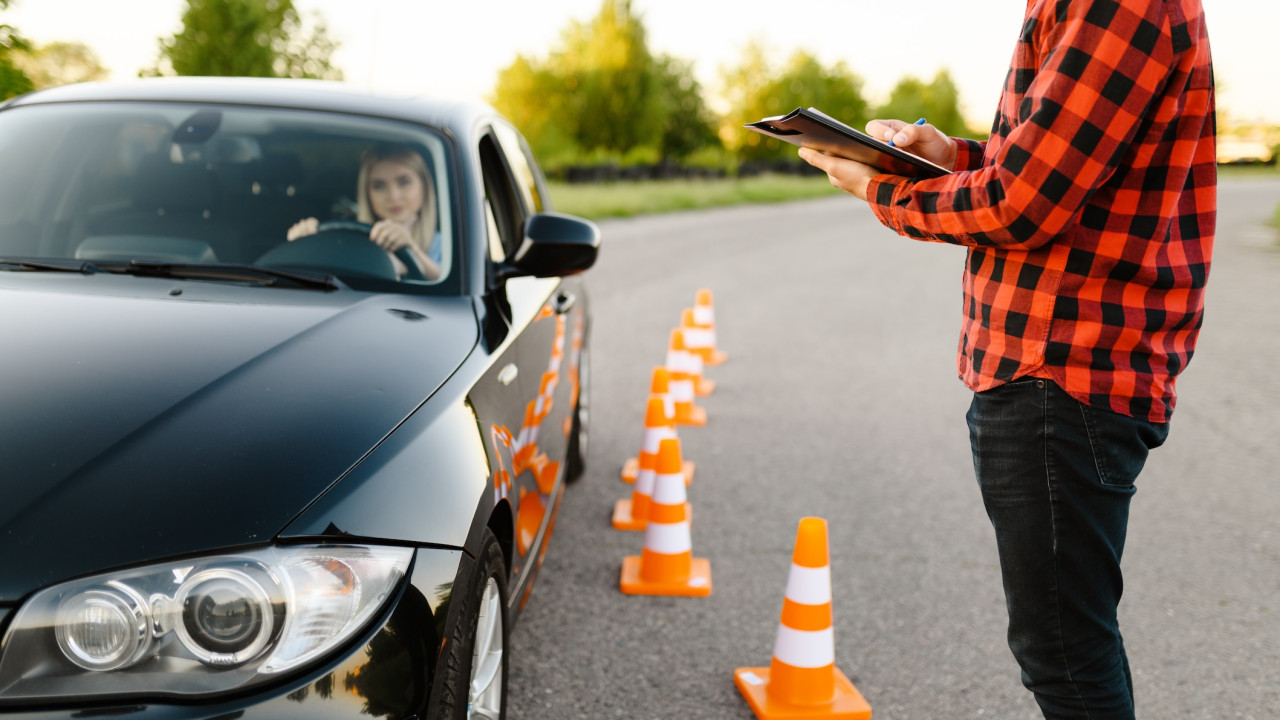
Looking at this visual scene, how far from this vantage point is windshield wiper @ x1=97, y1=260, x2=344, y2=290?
2.85m

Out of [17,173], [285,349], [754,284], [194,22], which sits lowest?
[754,284]

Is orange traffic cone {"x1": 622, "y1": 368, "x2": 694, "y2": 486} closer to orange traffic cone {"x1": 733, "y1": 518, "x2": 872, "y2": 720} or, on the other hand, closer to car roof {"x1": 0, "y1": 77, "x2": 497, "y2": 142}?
orange traffic cone {"x1": 733, "y1": 518, "x2": 872, "y2": 720}

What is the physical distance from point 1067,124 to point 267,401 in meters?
1.55

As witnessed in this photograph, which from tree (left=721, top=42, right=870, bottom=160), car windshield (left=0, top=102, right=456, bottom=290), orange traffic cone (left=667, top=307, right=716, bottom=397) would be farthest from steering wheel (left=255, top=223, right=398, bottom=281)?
tree (left=721, top=42, right=870, bottom=160)

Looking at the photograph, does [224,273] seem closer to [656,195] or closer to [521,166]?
[521,166]

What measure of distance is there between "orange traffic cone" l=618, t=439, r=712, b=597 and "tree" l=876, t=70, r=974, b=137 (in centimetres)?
10059

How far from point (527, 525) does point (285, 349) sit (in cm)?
91

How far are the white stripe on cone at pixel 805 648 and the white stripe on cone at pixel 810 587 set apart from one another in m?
0.09

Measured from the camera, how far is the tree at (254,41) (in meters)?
14.1

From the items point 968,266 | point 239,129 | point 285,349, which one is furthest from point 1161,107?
point 239,129

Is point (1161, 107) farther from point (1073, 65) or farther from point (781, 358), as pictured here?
point (781, 358)

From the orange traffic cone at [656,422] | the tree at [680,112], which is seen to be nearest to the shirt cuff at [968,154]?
the orange traffic cone at [656,422]

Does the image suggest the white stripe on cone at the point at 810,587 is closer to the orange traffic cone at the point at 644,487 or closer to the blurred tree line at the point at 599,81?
the orange traffic cone at the point at 644,487

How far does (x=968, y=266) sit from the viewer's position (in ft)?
7.07
